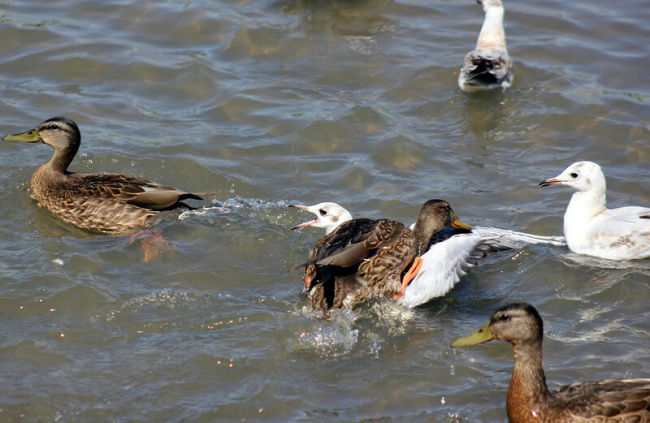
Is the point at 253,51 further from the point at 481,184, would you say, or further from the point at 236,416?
the point at 236,416

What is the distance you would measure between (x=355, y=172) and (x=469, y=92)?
285 cm

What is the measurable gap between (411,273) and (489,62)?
471 centimetres

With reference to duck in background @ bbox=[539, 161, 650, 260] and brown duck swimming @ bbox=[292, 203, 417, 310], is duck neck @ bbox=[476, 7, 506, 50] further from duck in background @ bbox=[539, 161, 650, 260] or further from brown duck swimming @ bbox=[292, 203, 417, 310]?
brown duck swimming @ bbox=[292, 203, 417, 310]

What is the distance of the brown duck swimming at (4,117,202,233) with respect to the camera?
8.52 metres

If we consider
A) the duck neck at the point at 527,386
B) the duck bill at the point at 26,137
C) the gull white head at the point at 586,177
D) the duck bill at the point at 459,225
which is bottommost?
the duck neck at the point at 527,386

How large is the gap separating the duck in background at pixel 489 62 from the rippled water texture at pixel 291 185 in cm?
26

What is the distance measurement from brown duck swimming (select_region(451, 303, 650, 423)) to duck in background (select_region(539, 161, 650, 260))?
9.08 feet

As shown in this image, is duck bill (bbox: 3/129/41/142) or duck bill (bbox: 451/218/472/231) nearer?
duck bill (bbox: 451/218/472/231)

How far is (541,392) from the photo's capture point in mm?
5395

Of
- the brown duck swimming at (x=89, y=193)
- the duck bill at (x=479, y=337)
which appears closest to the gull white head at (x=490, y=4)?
the brown duck swimming at (x=89, y=193)

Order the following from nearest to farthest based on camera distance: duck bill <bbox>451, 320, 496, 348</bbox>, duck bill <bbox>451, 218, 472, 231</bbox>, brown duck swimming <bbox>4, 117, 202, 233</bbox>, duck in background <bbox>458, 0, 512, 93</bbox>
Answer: duck bill <bbox>451, 320, 496, 348</bbox> < duck bill <bbox>451, 218, 472, 231</bbox> < brown duck swimming <bbox>4, 117, 202, 233</bbox> < duck in background <bbox>458, 0, 512, 93</bbox>

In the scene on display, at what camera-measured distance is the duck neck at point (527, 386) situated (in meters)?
5.36

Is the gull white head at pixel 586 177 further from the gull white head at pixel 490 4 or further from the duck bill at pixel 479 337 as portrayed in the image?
the gull white head at pixel 490 4

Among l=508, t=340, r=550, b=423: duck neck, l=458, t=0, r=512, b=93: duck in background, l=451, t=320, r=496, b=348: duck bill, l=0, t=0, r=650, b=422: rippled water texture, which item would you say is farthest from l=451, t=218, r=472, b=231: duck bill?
l=458, t=0, r=512, b=93: duck in background
